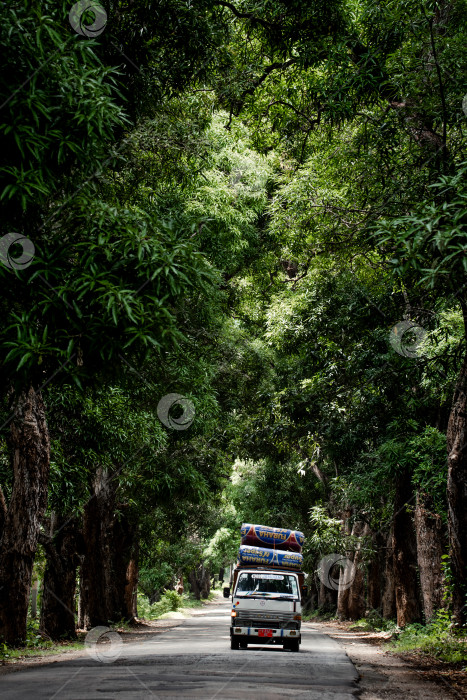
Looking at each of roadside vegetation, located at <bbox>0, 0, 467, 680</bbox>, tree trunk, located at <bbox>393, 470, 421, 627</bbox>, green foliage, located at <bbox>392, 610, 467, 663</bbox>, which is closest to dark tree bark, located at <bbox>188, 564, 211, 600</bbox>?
roadside vegetation, located at <bbox>0, 0, 467, 680</bbox>

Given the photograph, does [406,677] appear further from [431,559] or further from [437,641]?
[431,559]

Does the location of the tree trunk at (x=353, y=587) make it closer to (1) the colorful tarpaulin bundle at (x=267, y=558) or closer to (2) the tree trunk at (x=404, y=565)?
(2) the tree trunk at (x=404, y=565)

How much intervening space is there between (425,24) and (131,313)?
7002 millimetres

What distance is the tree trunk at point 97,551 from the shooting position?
21859 mm

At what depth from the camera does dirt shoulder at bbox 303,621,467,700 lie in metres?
8.84

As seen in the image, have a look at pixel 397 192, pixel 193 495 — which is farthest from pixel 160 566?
pixel 397 192

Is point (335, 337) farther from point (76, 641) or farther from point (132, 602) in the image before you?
point (132, 602)

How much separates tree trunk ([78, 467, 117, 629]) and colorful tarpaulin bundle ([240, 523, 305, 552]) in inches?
176

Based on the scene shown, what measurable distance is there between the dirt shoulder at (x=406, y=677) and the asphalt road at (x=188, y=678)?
1.02 ft

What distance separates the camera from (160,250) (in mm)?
6730

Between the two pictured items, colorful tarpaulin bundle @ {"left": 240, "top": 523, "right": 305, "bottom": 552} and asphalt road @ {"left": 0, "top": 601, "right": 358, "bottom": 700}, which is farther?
colorful tarpaulin bundle @ {"left": 240, "top": 523, "right": 305, "bottom": 552}

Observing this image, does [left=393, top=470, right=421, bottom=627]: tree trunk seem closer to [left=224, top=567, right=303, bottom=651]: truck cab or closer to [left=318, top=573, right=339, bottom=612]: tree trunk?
[left=224, top=567, right=303, bottom=651]: truck cab

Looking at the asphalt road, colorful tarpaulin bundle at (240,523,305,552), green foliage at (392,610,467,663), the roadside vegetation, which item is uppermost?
the roadside vegetation

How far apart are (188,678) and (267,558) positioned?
10.3 meters
